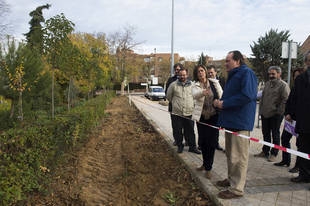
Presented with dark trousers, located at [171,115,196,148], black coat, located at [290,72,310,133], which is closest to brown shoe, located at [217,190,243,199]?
black coat, located at [290,72,310,133]

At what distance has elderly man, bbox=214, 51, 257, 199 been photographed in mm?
2635

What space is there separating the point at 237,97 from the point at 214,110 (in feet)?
2.88

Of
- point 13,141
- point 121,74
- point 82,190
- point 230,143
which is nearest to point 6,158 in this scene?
point 13,141

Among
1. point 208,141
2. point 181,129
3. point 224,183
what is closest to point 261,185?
point 224,183

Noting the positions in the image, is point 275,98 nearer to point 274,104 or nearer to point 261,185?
point 274,104

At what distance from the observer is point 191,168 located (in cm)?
388

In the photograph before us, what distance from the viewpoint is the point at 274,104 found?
416cm

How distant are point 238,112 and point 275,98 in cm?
194

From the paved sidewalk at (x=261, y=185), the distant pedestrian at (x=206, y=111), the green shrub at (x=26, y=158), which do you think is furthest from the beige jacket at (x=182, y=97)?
the green shrub at (x=26, y=158)

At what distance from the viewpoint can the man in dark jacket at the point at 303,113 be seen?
9.60 feet

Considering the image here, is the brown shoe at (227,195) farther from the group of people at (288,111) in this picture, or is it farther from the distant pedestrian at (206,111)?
the group of people at (288,111)

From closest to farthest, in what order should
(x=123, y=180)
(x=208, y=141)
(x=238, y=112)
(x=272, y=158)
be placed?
(x=238, y=112) → (x=208, y=141) → (x=123, y=180) → (x=272, y=158)

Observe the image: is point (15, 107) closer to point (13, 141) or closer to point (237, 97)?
point (13, 141)

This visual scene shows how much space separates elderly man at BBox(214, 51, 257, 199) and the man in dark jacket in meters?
0.79
